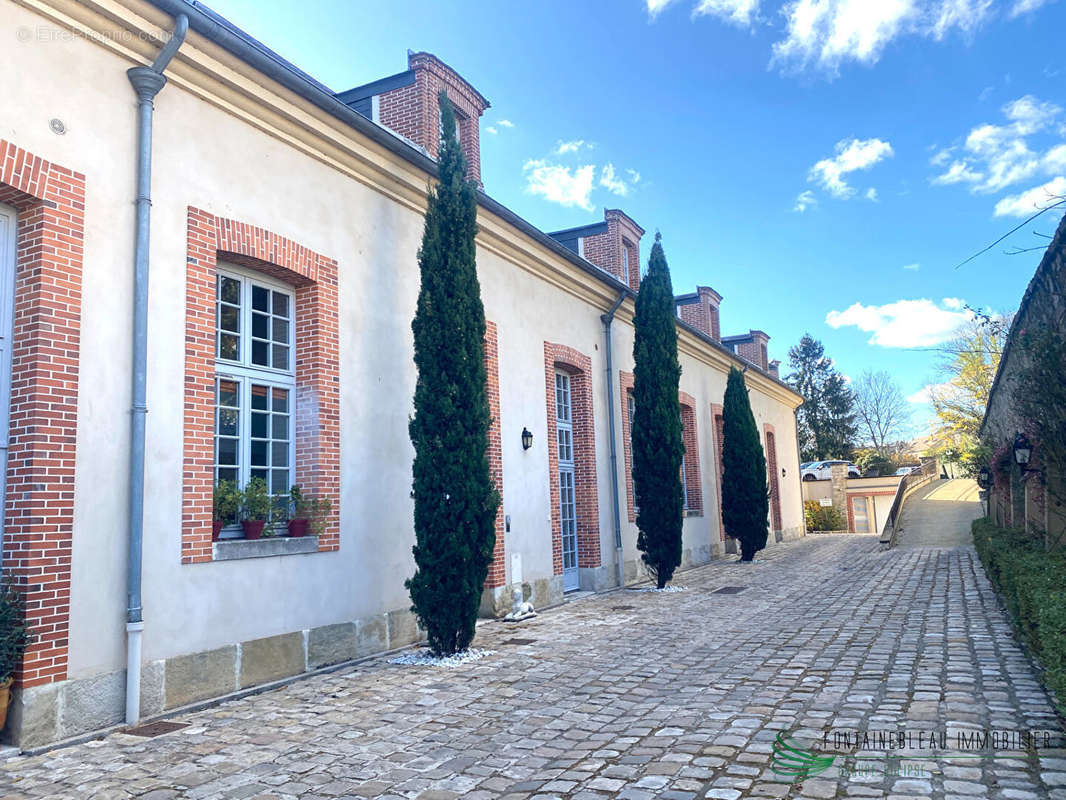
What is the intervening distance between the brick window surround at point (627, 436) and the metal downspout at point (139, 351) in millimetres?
8541

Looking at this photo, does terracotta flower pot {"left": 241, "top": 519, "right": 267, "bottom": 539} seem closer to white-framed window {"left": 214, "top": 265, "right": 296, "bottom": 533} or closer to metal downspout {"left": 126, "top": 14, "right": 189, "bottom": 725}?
white-framed window {"left": 214, "top": 265, "right": 296, "bottom": 533}

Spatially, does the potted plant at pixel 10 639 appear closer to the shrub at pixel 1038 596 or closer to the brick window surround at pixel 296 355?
the brick window surround at pixel 296 355

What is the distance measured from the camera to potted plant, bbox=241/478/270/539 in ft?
19.2

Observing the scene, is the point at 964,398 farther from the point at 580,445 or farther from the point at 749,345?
the point at 580,445

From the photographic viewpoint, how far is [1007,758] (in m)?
3.49

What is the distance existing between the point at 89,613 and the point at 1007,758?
518 cm

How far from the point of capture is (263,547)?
19.2 feet

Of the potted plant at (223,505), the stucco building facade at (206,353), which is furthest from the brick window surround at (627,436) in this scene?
the potted plant at (223,505)

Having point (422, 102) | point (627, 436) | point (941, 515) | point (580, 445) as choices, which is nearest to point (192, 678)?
point (422, 102)

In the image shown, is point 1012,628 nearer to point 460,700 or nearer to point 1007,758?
point 1007,758

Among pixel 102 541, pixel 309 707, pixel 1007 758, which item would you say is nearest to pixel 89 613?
pixel 102 541

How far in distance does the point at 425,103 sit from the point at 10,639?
24.2ft

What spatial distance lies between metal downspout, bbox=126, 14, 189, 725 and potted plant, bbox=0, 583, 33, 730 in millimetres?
622

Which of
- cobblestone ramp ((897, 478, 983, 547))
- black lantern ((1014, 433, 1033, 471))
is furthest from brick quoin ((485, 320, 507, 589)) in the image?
cobblestone ramp ((897, 478, 983, 547))
